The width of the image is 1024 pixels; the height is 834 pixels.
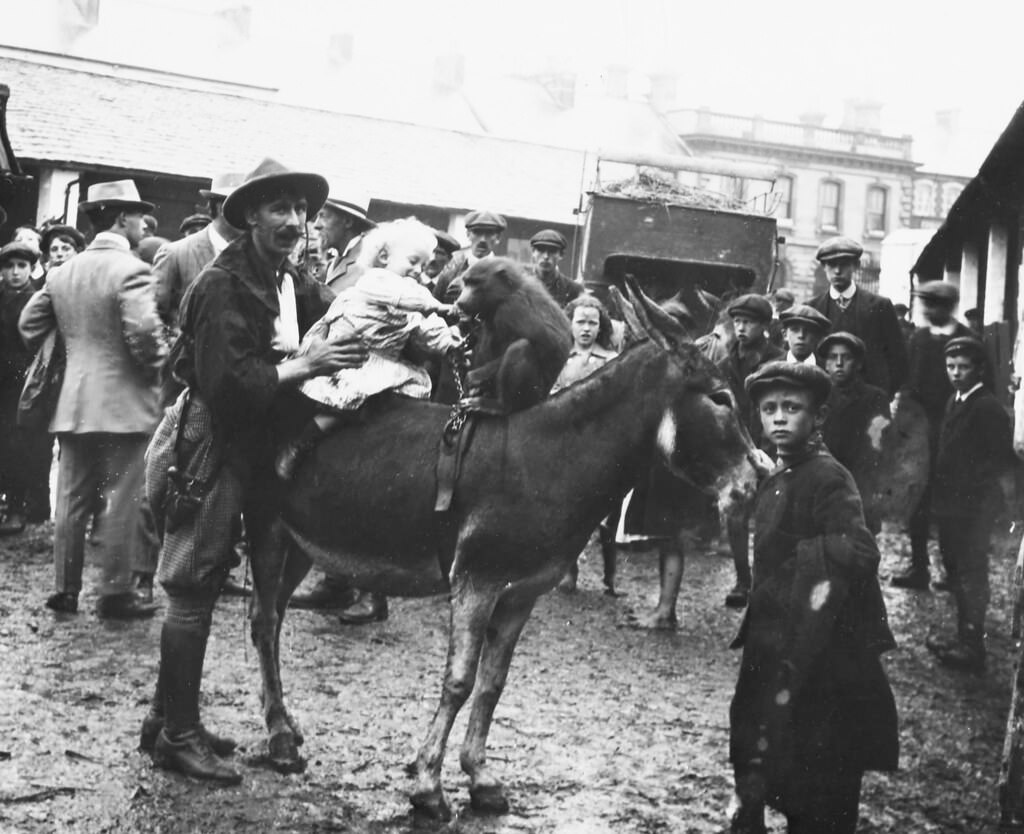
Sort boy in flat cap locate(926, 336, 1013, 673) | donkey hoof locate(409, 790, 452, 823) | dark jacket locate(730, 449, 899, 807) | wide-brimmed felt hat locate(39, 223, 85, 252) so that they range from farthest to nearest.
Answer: wide-brimmed felt hat locate(39, 223, 85, 252) < boy in flat cap locate(926, 336, 1013, 673) < donkey hoof locate(409, 790, 452, 823) < dark jacket locate(730, 449, 899, 807)

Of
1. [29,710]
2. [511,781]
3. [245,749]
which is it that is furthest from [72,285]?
[511,781]

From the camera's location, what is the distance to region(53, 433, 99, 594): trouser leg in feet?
25.2

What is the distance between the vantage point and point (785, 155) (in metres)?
57.2

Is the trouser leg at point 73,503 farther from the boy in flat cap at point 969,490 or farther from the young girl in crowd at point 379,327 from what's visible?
the boy in flat cap at point 969,490

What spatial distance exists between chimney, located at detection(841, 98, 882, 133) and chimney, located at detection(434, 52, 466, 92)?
68.9ft

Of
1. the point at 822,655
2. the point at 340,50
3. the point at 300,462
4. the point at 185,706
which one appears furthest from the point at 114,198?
the point at 340,50

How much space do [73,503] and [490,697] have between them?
3.59m

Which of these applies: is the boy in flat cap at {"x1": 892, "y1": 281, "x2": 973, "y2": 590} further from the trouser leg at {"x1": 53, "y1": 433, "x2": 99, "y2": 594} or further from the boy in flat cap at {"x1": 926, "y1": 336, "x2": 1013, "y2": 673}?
the trouser leg at {"x1": 53, "y1": 433, "x2": 99, "y2": 594}

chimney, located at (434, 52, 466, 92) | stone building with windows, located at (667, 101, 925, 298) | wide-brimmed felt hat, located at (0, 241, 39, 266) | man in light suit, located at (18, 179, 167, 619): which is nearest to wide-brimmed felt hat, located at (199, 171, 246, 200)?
man in light suit, located at (18, 179, 167, 619)

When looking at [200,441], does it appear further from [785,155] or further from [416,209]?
[785,155]

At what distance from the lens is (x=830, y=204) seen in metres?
57.4

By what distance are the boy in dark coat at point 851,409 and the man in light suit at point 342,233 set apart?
2.93 metres

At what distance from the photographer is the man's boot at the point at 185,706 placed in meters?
5.06

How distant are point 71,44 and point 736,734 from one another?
37452 mm
